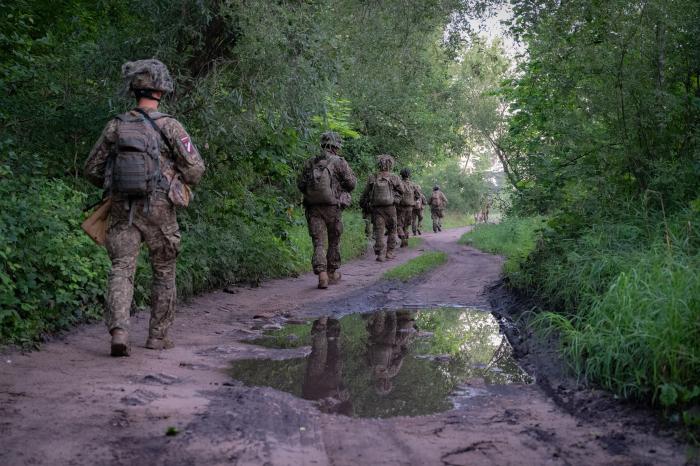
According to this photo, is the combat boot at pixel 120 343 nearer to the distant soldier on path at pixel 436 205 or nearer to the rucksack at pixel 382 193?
the rucksack at pixel 382 193

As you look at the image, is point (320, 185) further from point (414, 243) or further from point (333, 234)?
point (414, 243)

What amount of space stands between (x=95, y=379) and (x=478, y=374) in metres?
2.88

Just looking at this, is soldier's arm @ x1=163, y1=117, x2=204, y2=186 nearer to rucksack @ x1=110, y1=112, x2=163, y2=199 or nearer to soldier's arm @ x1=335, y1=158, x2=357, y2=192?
rucksack @ x1=110, y1=112, x2=163, y2=199

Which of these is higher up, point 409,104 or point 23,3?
point 409,104

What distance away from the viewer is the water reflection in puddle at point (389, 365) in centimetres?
463

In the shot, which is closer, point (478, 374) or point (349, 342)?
point (478, 374)

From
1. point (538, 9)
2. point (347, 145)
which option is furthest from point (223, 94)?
point (347, 145)

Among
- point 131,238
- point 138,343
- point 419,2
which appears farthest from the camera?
point 419,2

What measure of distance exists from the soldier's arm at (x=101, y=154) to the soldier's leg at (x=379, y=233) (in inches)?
413

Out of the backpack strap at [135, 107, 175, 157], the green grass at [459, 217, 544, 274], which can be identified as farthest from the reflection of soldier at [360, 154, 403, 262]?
the backpack strap at [135, 107, 175, 157]

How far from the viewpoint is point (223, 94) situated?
9.20 meters

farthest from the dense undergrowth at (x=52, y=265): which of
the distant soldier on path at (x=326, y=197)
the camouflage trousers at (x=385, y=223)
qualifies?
the camouflage trousers at (x=385, y=223)

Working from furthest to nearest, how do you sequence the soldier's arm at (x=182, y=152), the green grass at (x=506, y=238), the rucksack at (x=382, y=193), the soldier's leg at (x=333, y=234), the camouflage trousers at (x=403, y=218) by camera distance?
the camouflage trousers at (x=403, y=218), the green grass at (x=506, y=238), the rucksack at (x=382, y=193), the soldier's leg at (x=333, y=234), the soldier's arm at (x=182, y=152)

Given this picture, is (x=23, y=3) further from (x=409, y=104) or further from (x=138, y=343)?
(x=409, y=104)
